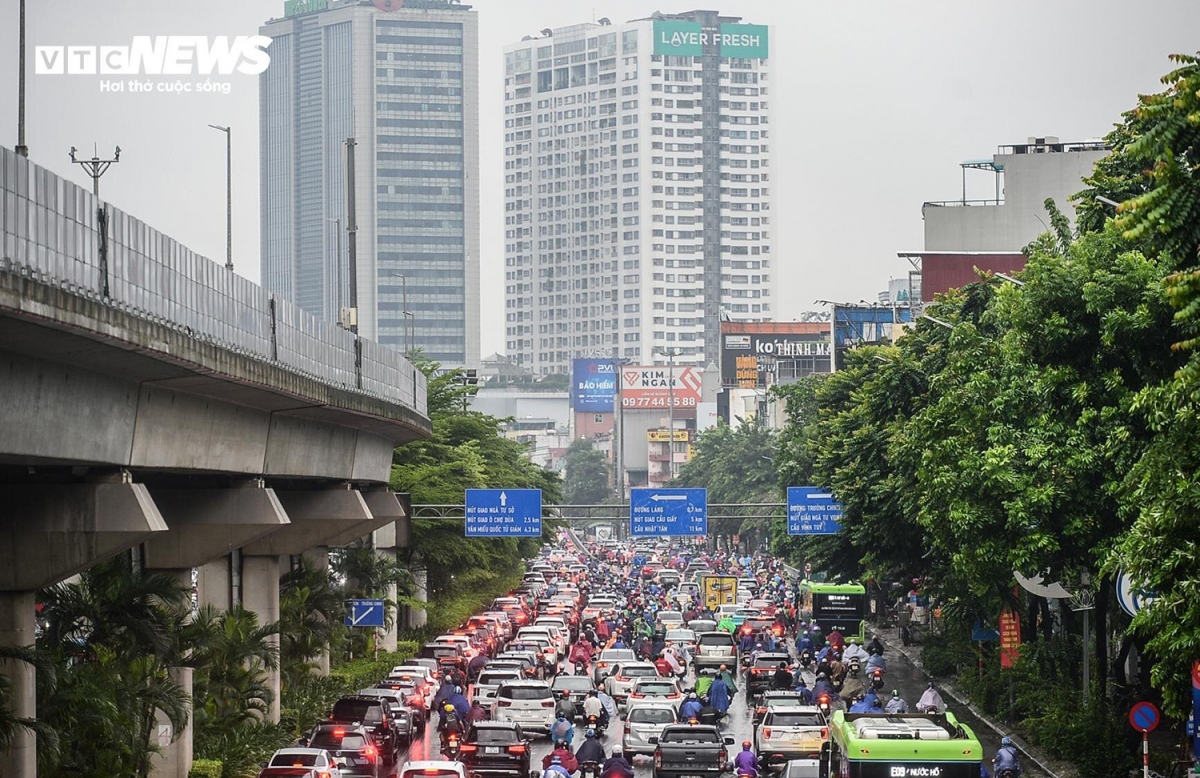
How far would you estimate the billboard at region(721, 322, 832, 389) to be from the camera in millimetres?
184500

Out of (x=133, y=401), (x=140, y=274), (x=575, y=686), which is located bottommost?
(x=575, y=686)

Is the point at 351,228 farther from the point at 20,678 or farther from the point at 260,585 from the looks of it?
the point at 20,678

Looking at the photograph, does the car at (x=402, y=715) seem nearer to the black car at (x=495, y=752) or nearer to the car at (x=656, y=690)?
the car at (x=656, y=690)

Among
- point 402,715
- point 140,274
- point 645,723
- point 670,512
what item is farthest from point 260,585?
point 670,512

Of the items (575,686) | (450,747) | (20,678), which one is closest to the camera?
(20,678)

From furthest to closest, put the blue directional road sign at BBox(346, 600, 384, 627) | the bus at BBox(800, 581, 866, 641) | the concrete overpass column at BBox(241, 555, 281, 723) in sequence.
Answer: the bus at BBox(800, 581, 866, 641)
the blue directional road sign at BBox(346, 600, 384, 627)
the concrete overpass column at BBox(241, 555, 281, 723)

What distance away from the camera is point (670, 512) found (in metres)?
67.2

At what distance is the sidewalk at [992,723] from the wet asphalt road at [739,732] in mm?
145

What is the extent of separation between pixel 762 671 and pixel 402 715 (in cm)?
1081

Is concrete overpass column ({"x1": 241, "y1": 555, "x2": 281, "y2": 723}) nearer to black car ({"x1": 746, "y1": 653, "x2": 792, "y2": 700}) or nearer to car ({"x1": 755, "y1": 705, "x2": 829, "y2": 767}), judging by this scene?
black car ({"x1": 746, "y1": 653, "x2": 792, "y2": 700})

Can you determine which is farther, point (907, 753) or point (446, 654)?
point (446, 654)

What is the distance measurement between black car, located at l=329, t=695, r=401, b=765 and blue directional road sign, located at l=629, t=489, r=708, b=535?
102 ft

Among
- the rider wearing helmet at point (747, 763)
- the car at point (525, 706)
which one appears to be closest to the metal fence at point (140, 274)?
the car at point (525, 706)

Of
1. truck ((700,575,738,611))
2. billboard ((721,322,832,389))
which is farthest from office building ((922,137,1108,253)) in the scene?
billboard ((721,322,832,389))
